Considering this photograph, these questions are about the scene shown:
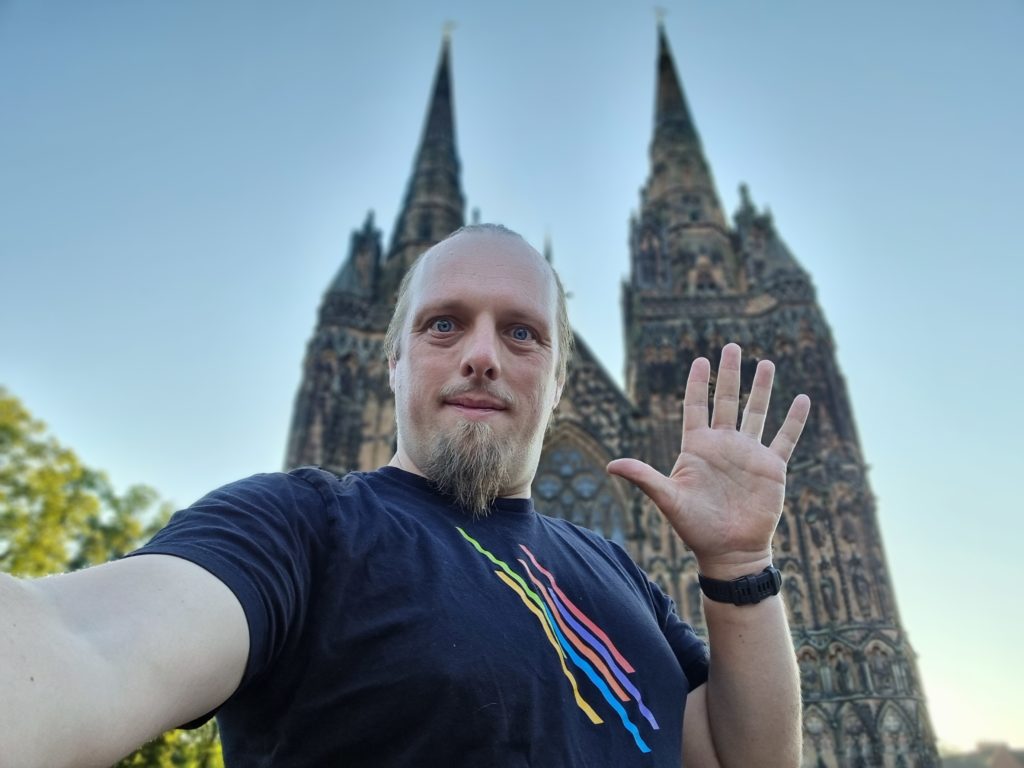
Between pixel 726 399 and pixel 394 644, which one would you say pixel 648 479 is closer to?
pixel 726 399

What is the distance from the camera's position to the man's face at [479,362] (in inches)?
62.0

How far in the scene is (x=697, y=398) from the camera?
1907 millimetres

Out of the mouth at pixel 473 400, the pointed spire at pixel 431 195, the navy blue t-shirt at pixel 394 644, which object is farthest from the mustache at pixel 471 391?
the pointed spire at pixel 431 195

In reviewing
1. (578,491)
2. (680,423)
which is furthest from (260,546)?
(680,423)

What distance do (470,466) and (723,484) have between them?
0.66m

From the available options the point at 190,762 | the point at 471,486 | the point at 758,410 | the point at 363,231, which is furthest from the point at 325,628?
→ the point at 363,231

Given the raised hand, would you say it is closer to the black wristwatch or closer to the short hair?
the black wristwatch

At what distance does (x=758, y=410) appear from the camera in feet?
6.31

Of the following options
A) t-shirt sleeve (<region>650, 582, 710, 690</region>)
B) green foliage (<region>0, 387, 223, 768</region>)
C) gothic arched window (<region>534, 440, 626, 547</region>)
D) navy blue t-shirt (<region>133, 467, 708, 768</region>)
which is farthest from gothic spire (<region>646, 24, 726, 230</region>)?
navy blue t-shirt (<region>133, 467, 708, 768</region>)

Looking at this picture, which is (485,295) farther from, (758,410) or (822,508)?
(822,508)

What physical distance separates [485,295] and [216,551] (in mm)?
866

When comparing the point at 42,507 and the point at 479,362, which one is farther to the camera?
the point at 42,507

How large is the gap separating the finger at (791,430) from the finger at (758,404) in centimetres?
5

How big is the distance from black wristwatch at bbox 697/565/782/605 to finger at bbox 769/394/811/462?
1.06 feet
